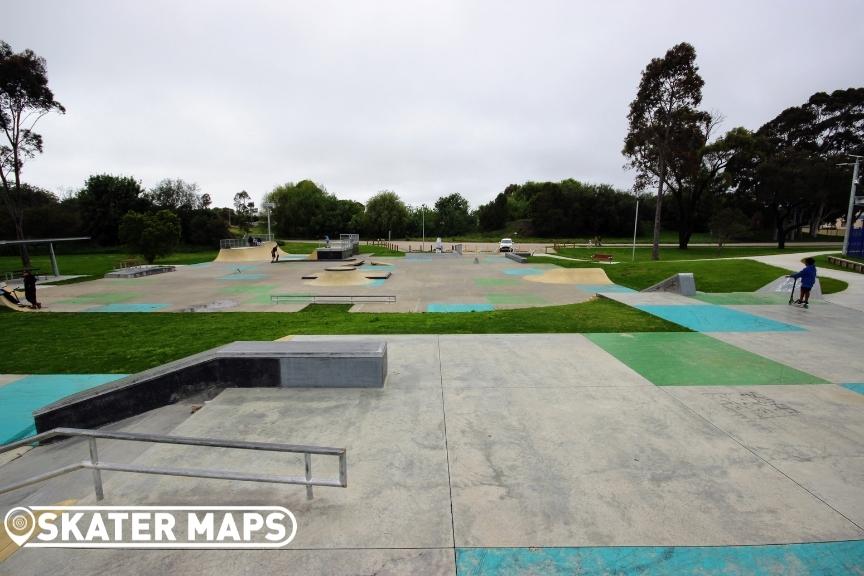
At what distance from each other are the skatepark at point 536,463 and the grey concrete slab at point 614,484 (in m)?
0.02

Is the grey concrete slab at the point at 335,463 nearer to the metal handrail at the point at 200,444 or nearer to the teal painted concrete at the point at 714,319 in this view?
the metal handrail at the point at 200,444

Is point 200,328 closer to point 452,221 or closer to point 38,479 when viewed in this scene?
point 38,479

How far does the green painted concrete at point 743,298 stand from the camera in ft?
43.4

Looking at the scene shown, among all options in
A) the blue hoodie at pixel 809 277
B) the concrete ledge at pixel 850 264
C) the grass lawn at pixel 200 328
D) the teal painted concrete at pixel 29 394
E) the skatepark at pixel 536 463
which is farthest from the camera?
the concrete ledge at pixel 850 264

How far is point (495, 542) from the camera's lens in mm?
3268

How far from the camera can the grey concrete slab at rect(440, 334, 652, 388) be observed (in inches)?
265

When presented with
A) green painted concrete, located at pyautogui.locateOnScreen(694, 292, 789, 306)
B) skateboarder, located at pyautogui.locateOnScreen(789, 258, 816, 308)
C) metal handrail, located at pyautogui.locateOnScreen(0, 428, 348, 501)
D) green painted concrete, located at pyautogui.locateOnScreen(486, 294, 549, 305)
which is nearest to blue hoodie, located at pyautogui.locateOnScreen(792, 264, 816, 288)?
skateboarder, located at pyautogui.locateOnScreen(789, 258, 816, 308)

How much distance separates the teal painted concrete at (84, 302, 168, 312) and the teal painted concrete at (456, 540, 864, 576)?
55.0ft

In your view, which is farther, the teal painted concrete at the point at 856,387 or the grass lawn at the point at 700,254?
the grass lawn at the point at 700,254

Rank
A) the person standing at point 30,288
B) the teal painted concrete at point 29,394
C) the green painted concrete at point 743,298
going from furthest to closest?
the person standing at point 30,288 < the green painted concrete at point 743,298 < the teal painted concrete at point 29,394

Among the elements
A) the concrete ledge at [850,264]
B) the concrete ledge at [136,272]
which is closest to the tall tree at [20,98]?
the concrete ledge at [136,272]

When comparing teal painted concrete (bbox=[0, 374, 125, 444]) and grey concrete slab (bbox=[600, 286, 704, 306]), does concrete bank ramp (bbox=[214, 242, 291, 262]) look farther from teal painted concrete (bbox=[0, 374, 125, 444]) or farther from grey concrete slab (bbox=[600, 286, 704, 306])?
grey concrete slab (bbox=[600, 286, 704, 306])

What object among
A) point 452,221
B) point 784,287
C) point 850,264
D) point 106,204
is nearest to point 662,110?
point 850,264

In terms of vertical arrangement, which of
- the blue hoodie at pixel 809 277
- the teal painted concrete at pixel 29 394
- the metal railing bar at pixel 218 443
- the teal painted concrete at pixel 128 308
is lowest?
the teal painted concrete at pixel 128 308
